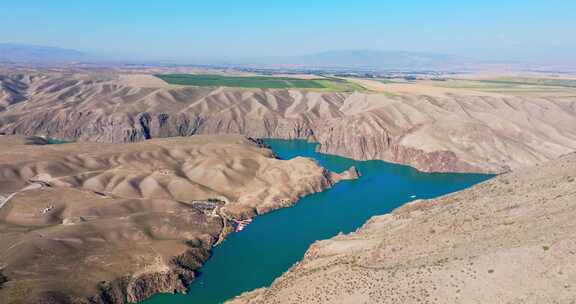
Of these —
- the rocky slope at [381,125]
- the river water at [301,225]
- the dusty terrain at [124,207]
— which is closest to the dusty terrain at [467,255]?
the river water at [301,225]

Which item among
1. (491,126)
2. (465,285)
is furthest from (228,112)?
(465,285)

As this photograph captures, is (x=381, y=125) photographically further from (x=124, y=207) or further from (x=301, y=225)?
(x=124, y=207)

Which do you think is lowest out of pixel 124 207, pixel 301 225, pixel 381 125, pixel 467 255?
pixel 301 225

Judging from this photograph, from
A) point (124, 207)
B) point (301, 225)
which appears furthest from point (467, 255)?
point (124, 207)

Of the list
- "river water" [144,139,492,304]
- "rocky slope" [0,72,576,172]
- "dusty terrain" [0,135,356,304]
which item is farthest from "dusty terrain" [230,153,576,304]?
"rocky slope" [0,72,576,172]

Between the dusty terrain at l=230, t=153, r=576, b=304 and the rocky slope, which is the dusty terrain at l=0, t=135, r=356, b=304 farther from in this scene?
the rocky slope

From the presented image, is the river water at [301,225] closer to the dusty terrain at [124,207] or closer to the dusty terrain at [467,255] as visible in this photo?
the dusty terrain at [124,207]

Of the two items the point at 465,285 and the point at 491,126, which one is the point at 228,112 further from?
the point at 465,285
